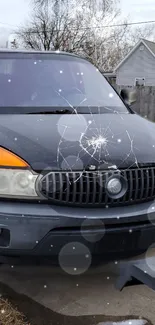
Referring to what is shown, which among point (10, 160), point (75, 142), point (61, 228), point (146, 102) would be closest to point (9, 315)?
point (61, 228)

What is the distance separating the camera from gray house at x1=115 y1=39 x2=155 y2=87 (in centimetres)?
3966

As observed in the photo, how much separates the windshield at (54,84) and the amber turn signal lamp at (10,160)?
0.96 meters

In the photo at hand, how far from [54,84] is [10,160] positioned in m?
1.75

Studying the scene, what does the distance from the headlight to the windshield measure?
1055 mm

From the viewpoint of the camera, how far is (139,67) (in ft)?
135

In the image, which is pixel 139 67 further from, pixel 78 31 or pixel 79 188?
pixel 79 188

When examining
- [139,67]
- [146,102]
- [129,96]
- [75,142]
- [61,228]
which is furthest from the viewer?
[139,67]

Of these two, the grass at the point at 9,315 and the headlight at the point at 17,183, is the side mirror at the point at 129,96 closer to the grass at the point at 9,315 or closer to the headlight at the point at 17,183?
the headlight at the point at 17,183

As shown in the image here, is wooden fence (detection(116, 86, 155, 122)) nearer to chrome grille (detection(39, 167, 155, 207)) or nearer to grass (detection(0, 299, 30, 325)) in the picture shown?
chrome grille (detection(39, 167, 155, 207))

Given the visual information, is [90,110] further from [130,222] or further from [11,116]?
[130,222]

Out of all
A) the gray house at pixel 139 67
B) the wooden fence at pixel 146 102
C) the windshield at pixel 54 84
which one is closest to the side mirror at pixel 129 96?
the windshield at pixel 54 84

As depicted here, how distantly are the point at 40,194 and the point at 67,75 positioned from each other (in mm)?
2191

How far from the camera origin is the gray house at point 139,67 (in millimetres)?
39656

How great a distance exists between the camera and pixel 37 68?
13.9 feet
